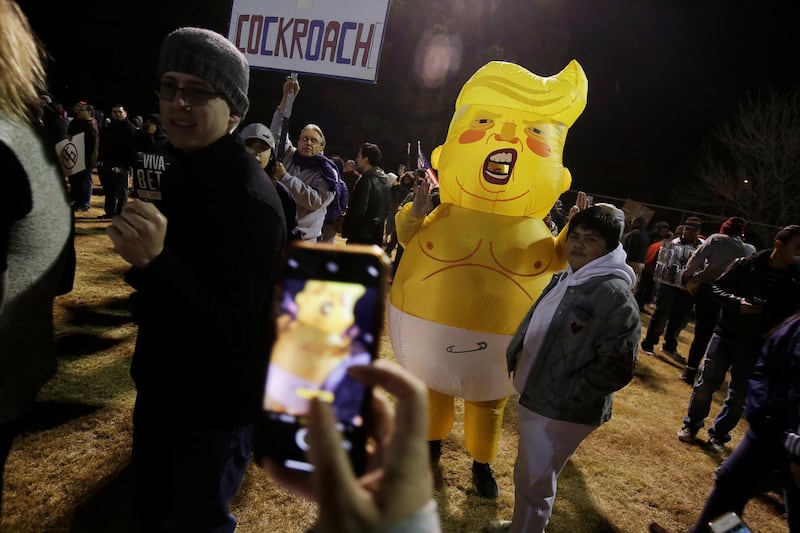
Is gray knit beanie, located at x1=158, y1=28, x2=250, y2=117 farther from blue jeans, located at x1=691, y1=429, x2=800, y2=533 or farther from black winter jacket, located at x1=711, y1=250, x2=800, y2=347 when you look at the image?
black winter jacket, located at x1=711, y1=250, x2=800, y2=347

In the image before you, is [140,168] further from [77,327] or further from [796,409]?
[77,327]

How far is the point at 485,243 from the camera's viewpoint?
2.66m

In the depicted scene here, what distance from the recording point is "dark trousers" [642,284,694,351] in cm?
619

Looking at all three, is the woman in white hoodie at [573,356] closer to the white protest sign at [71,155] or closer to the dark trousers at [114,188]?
the white protest sign at [71,155]

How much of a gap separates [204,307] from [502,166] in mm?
2108

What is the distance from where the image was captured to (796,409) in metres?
2.00

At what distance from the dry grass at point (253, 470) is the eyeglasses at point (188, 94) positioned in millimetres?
2213

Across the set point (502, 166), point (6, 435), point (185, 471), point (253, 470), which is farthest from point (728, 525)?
point (253, 470)

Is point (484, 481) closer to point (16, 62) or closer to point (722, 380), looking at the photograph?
point (722, 380)

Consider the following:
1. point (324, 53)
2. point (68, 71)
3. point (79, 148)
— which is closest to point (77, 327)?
point (79, 148)

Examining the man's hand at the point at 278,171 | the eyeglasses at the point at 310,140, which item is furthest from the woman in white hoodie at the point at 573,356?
the eyeglasses at the point at 310,140

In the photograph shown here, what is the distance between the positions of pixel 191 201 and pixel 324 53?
287 centimetres

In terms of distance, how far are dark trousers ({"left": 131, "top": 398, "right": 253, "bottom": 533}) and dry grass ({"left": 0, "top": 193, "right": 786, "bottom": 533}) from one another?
1151mm

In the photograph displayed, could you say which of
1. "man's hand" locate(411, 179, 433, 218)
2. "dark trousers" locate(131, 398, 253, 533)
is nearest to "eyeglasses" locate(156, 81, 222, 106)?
"dark trousers" locate(131, 398, 253, 533)
